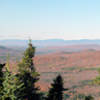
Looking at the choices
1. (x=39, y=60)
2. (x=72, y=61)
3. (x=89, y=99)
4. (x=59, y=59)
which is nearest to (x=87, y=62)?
(x=72, y=61)

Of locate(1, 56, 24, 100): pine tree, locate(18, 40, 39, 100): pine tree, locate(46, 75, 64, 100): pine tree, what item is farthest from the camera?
locate(46, 75, 64, 100): pine tree

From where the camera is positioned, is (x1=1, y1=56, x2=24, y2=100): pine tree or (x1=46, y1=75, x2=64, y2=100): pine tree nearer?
(x1=1, y1=56, x2=24, y2=100): pine tree

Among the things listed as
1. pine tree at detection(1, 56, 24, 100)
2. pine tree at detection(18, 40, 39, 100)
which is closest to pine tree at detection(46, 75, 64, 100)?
pine tree at detection(18, 40, 39, 100)

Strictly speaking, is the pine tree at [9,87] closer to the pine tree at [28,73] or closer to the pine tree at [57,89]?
the pine tree at [28,73]

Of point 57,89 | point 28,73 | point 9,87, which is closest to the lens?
point 9,87

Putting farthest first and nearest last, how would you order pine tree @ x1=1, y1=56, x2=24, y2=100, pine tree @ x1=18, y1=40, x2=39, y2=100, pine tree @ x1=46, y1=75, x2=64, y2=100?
pine tree @ x1=46, y1=75, x2=64, y2=100
pine tree @ x1=18, y1=40, x2=39, y2=100
pine tree @ x1=1, y1=56, x2=24, y2=100

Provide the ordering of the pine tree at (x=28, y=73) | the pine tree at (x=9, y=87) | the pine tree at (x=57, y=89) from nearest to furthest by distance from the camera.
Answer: the pine tree at (x=9, y=87), the pine tree at (x=28, y=73), the pine tree at (x=57, y=89)

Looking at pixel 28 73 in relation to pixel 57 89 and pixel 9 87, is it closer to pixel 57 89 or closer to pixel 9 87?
pixel 57 89

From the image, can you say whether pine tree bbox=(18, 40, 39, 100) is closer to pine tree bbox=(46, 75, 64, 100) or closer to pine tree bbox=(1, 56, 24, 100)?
pine tree bbox=(46, 75, 64, 100)

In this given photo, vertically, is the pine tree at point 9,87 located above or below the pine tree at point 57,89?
above

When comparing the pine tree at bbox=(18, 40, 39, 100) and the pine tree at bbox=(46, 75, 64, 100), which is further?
the pine tree at bbox=(46, 75, 64, 100)

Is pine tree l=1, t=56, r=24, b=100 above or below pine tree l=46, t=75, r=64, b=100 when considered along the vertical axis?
above

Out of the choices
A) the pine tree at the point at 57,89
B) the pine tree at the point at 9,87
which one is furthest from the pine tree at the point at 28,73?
the pine tree at the point at 9,87

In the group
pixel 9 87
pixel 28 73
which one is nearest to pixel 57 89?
pixel 28 73
